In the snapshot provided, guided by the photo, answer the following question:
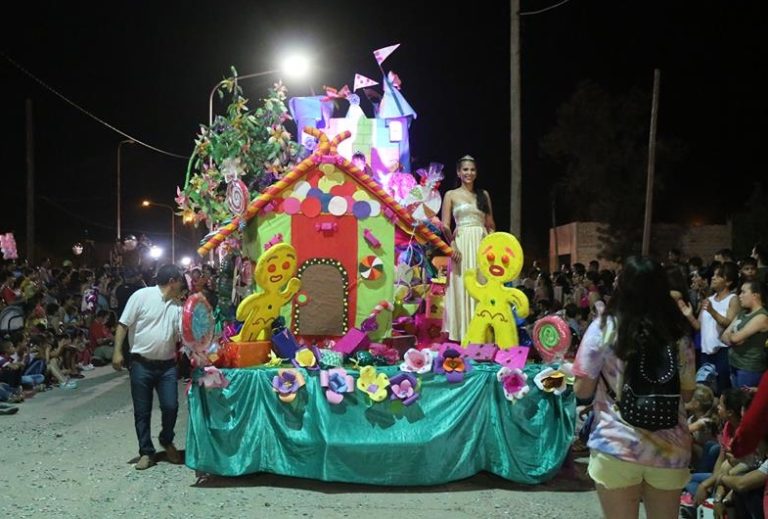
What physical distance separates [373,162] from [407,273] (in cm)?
130

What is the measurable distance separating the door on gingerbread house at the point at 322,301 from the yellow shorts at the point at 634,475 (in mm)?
4423

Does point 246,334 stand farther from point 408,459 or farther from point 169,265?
point 408,459

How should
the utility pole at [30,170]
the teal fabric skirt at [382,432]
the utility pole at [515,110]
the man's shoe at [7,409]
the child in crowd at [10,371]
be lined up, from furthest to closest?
A: 1. the utility pole at [30,170]
2. the utility pole at [515,110]
3. the child in crowd at [10,371]
4. the man's shoe at [7,409]
5. the teal fabric skirt at [382,432]

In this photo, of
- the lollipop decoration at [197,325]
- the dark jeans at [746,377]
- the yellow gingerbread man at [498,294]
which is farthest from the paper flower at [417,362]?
the dark jeans at [746,377]

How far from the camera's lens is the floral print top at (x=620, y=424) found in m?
3.25

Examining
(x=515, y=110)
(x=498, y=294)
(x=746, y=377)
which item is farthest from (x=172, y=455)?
(x=515, y=110)

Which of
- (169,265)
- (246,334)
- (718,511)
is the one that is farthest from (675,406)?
(169,265)

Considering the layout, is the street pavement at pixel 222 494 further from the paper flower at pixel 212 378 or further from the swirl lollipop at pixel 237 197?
the swirl lollipop at pixel 237 197

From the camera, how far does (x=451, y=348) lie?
6.59 metres

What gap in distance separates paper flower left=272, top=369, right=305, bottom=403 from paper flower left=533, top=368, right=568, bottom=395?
1.92m

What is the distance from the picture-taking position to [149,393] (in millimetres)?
6898

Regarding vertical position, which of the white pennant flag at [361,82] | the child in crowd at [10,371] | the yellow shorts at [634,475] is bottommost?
the child in crowd at [10,371]

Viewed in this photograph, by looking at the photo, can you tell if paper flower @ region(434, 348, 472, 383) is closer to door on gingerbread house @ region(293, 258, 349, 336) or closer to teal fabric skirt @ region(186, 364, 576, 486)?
teal fabric skirt @ region(186, 364, 576, 486)

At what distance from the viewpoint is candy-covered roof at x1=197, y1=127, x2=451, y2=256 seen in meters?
7.43
